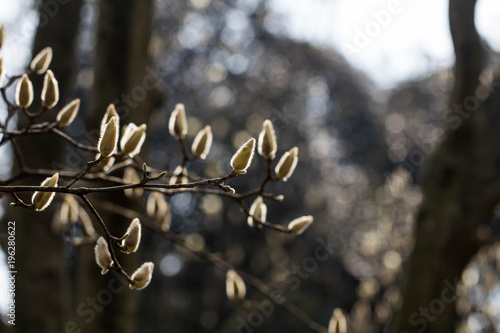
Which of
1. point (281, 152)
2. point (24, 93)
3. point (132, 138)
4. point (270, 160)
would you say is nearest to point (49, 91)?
point (24, 93)

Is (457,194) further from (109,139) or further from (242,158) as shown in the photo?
(109,139)

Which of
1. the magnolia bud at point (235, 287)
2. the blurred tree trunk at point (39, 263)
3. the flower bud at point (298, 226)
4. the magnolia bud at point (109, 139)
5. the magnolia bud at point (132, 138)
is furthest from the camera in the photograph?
the blurred tree trunk at point (39, 263)

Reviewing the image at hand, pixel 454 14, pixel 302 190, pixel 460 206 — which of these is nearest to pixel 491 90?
pixel 454 14

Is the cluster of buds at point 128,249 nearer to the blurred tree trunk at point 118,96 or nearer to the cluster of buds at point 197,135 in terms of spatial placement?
the cluster of buds at point 197,135

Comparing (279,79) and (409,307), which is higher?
(409,307)

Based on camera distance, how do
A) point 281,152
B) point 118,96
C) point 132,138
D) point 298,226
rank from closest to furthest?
point 132,138 → point 298,226 → point 118,96 → point 281,152

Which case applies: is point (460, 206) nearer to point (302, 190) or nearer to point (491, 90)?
point (491, 90)

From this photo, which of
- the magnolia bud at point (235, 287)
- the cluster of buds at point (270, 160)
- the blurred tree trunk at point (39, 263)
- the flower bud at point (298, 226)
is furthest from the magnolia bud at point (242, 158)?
the blurred tree trunk at point (39, 263)
